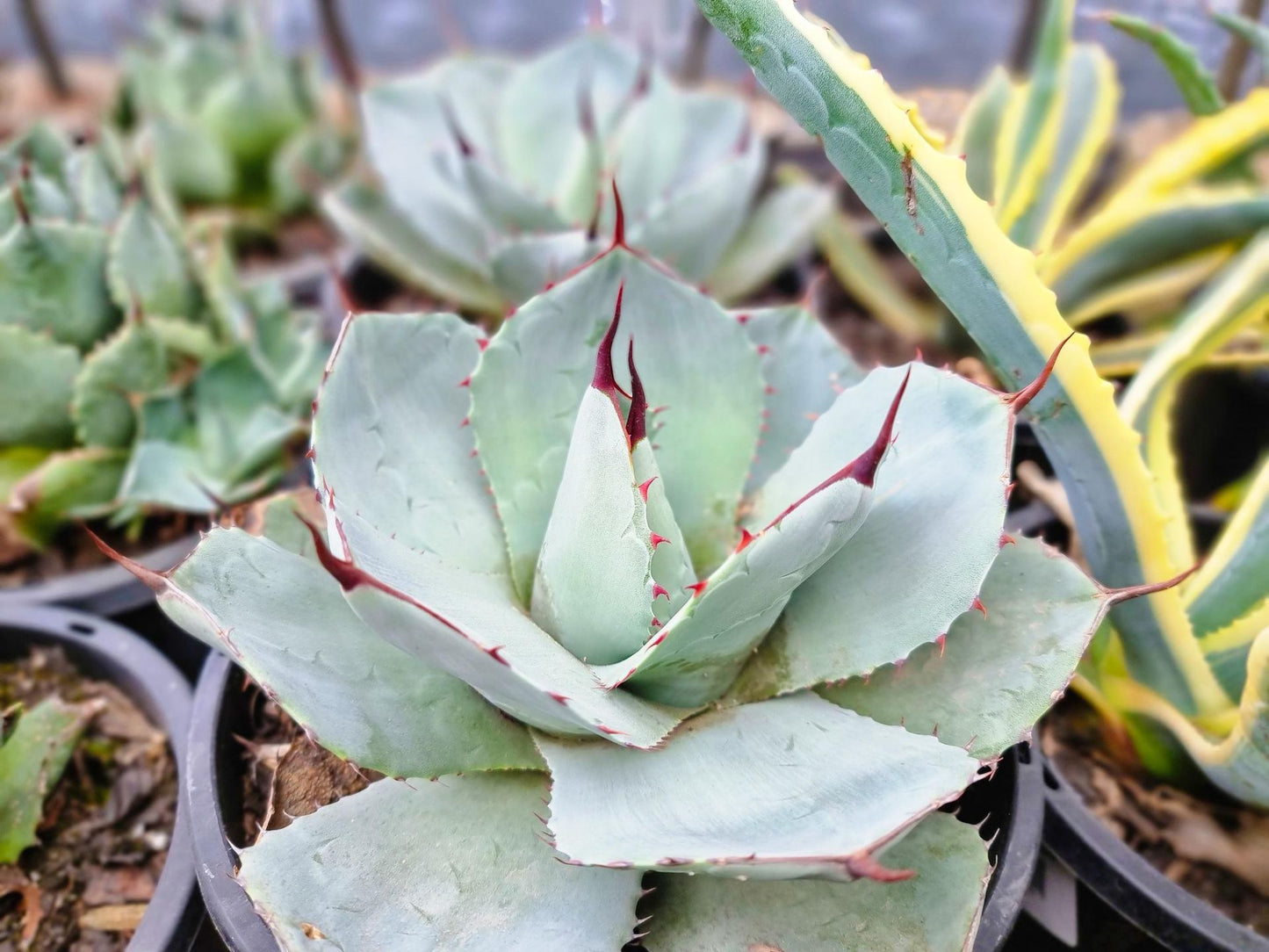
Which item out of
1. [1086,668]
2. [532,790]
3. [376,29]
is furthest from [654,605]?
[376,29]

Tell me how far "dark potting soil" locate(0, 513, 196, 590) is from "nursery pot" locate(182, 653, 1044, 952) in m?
0.32

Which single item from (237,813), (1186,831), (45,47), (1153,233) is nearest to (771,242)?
(1153,233)

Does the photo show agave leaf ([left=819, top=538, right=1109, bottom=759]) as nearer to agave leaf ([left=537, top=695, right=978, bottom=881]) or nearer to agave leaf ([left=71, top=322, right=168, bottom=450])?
agave leaf ([left=537, top=695, right=978, bottom=881])

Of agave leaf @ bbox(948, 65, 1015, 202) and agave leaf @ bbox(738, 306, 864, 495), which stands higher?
agave leaf @ bbox(948, 65, 1015, 202)

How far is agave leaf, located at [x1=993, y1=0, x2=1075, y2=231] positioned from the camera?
97cm

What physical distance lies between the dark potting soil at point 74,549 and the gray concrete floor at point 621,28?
76 cm

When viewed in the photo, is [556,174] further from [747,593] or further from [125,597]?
[747,593]

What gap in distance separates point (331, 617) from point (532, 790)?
16cm

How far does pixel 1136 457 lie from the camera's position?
2.06 ft

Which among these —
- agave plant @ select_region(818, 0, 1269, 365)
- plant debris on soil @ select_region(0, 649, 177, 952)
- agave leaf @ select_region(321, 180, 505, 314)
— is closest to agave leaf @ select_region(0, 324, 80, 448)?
plant debris on soil @ select_region(0, 649, 177, 952)

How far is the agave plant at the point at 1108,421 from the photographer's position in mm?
563

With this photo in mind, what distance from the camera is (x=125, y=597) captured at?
0.91 meters

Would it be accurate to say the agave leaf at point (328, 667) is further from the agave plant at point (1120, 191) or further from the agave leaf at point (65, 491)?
the agave plant at point (1120, 191)

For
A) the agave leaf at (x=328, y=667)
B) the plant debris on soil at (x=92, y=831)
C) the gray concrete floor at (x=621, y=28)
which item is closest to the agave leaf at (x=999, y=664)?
the agave leaf at (x=328, y=667)
